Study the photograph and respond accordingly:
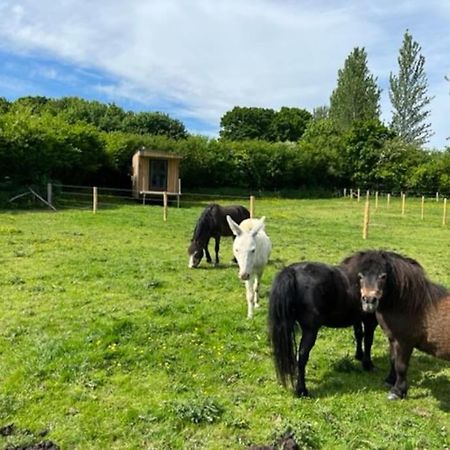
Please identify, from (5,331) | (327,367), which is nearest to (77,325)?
(5,331)

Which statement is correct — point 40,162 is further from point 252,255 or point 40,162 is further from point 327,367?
point 327,367

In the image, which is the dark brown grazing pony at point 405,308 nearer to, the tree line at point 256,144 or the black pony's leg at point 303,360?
the black pony's leg at point 303,360

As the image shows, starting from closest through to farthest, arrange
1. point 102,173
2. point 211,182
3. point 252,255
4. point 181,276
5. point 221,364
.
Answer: point 221,364 < point 252,255 < point 181,276 < point 102,173 < point 211,182

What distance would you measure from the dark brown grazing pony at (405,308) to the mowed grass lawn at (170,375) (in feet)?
1.89

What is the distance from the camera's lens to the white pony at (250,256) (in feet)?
22.8

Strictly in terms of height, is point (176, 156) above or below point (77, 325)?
above

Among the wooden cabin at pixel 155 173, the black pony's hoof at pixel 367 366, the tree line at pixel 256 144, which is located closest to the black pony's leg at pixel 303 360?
the black pony's hoof at pixel 367 366

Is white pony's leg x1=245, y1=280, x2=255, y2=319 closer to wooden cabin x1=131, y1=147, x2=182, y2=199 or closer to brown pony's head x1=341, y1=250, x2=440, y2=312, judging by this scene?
brown pony's head x1=341, y1=250, x2=440, y2=312

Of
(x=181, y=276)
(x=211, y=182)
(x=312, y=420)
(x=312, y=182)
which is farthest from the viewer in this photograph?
(x=312, y=182)

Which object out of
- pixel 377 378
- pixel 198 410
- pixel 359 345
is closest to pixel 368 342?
pixel 359 345

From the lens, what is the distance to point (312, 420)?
4473mm

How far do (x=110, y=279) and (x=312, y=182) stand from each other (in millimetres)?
40110

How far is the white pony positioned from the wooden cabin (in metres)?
22.4

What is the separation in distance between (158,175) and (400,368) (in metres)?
27.0
